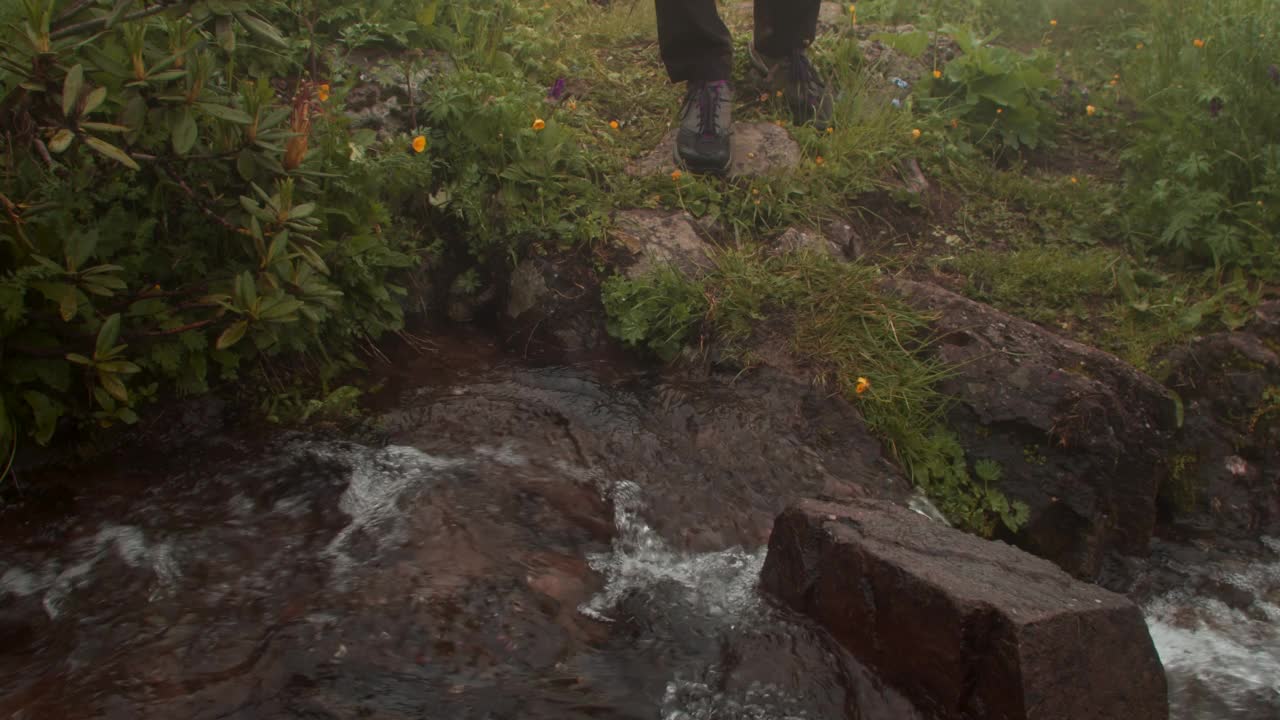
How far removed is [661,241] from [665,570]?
4.99 feet

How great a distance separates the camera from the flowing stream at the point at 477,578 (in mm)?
2113

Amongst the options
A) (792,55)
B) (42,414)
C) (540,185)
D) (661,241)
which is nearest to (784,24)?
(792,55)

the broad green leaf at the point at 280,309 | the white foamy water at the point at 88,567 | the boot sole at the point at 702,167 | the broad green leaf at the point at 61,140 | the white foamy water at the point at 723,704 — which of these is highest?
the boot sole at the point at 702,167

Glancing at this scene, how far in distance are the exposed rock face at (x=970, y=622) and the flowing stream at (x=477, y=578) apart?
0.09 meters

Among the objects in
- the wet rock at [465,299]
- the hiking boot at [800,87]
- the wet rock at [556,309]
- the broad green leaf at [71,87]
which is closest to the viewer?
the broad green leaf at [71,87]

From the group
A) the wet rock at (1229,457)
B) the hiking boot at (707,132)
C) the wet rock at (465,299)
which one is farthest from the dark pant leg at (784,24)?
the wet rock at (1229,457)

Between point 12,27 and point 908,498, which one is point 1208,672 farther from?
point 12,27

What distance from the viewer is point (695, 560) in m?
2.72

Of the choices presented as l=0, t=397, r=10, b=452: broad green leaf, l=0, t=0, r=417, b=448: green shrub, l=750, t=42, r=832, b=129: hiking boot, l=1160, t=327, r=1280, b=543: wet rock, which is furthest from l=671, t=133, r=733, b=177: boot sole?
l=0, t=397, r=10, b=452: broad green leaf

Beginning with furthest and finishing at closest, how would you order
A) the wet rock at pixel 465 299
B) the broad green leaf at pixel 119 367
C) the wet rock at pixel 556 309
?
the wet rock at pixel 465 299, the wet rock at pixel 556 309, the broad green leaf at pixel 119 367

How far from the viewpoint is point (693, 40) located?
13.3 ft

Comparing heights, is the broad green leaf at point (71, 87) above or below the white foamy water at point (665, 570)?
above

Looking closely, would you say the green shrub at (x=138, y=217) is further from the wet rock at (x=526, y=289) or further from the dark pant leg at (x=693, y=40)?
the dark pant leg at (x=693, y=40)

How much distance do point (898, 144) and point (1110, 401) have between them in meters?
1.76
